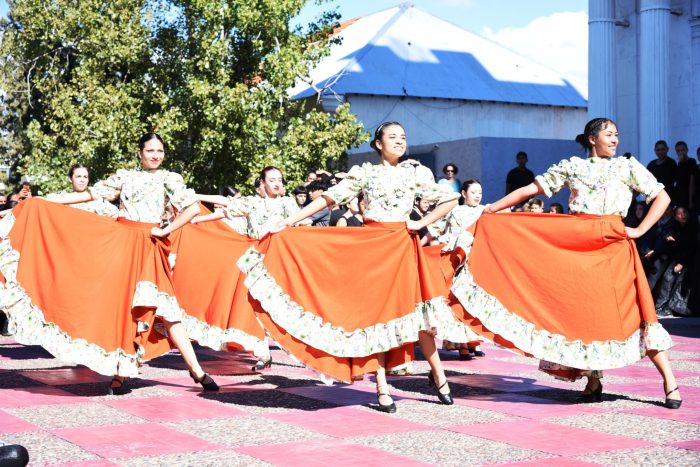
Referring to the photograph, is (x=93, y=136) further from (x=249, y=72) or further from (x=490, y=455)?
(x=490, y=455)

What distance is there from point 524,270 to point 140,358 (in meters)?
2.93

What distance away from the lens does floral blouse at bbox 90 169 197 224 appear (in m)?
8.16

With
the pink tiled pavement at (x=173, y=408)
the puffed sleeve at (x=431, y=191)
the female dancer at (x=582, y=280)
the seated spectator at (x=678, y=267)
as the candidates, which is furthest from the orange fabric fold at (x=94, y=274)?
the seated spectator at (x=678, y=267)

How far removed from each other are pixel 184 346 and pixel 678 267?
354 inches

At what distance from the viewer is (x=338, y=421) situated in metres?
6.77

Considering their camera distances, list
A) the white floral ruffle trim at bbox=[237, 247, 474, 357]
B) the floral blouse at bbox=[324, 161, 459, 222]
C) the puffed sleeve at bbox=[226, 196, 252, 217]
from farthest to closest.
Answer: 1. the puffed sleeve at bbox=[226, 196, 252, 217]
2. the floral blouse at bbox=[324, 161, 459, 222]
3. the white floral ruffle trim at bbox=[237, 247, 474, 357]

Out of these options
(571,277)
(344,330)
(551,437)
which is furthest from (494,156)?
(551,437)

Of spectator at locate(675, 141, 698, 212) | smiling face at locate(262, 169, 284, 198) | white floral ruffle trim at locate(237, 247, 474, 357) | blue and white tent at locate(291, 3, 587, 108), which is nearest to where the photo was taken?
white floral ruffle trim at locate(237, 247, 474, 357)

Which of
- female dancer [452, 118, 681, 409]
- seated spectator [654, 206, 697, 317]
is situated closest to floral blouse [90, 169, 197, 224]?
female dancer [452, 118, 681, 409]

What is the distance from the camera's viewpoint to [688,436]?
20.2 ft

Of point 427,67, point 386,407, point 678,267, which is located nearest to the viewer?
point 386,407

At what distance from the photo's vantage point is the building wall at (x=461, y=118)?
111 feet

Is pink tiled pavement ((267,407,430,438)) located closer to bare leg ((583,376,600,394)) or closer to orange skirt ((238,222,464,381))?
orange skirt ((238,222,464,381))

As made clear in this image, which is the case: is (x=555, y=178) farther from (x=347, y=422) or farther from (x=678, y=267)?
(x=678, y=267)
